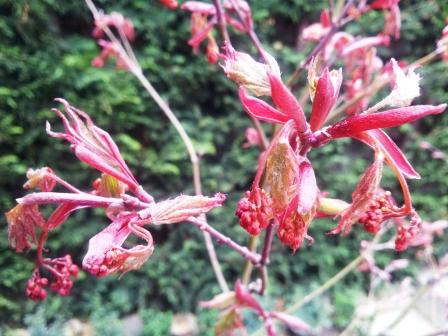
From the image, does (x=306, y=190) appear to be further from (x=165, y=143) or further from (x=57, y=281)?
(x=165, y=143)

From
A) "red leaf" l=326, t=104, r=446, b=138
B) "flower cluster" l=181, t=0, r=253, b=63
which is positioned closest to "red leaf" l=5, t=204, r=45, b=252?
"red leaf" l=326, t=104, r=446, b=138

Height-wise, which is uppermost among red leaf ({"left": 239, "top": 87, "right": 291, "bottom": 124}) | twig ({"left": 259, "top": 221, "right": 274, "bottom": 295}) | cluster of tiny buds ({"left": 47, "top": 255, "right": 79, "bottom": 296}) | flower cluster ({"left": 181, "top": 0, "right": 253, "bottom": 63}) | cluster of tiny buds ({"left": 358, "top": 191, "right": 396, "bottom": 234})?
flower cluster ({"left": 181, "top": 0, "right": 253, "bottom": 63})

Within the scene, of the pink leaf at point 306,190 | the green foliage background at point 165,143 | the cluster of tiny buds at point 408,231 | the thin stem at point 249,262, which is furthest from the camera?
the green foliage background at point 165,143

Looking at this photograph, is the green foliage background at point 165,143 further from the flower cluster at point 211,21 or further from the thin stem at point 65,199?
the thin stem at point 65,199

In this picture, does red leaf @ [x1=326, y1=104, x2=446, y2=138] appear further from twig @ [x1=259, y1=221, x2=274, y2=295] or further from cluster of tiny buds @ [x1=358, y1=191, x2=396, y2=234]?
twig @ [x1=259, y1=221, x2=274, y2=295]

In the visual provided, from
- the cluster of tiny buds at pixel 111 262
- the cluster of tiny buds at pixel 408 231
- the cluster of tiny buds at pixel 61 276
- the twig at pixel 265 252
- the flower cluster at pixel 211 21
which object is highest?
the flower cluster at pixel 211 21

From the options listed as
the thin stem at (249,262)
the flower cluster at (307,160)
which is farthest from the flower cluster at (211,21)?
the flower cluster at (307,160)
